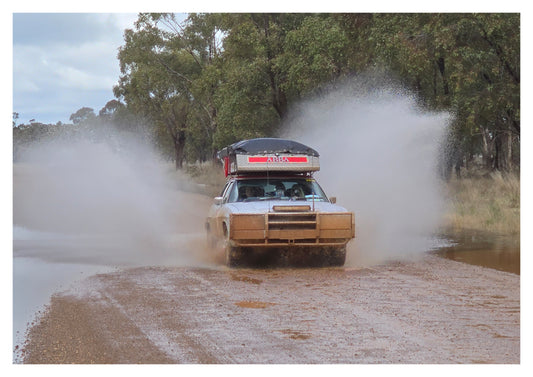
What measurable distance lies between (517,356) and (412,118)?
14.5 meters

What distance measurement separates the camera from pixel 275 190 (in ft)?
42.2

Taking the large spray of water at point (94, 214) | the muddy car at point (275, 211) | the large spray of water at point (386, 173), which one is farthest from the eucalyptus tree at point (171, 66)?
the muddy car at point (275, 211)

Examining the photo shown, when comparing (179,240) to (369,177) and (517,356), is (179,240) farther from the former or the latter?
(517,356)

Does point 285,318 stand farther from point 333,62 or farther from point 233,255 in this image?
point 333,62

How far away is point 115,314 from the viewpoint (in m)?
8.13

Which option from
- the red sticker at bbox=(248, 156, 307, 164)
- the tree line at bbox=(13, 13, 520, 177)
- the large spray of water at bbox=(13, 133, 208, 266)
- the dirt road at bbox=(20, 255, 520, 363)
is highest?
the tree line at bbox=(13, 13, 520, 177)

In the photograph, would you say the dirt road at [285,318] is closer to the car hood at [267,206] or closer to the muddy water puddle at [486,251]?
the muddy water puddle at [486,251]

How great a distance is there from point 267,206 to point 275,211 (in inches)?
16.1

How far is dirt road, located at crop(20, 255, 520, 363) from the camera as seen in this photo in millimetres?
6305

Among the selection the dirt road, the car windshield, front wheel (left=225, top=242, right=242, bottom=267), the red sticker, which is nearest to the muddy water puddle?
the dirt road

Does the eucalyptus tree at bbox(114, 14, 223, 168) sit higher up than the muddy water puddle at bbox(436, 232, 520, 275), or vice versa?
the eucalyptus tree at bbox(114, 14, 223, 168)

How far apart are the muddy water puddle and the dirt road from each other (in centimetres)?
88

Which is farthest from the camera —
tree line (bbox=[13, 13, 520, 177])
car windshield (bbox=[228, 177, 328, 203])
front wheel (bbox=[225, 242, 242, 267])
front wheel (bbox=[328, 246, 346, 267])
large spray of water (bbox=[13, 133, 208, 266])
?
tree line (bbox=[13, 13, 520, 177])

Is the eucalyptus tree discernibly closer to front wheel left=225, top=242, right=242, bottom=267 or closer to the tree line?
the tree line
